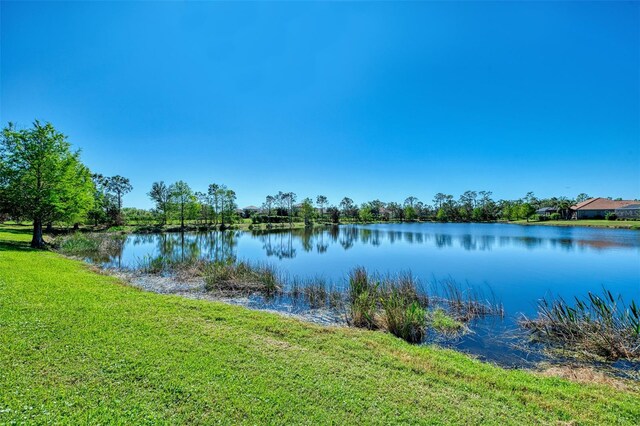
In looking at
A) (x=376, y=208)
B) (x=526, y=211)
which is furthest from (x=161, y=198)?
(x=526, y=211)

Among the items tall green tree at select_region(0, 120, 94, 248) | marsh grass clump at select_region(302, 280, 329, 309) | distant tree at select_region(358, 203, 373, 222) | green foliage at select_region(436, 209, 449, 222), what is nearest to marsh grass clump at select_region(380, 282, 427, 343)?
marsh grass clump at select_region(302, 280, 329, 309)

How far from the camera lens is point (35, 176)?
60.4 feet

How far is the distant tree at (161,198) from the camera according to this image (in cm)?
5259

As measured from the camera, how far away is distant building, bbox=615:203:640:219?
207 feet

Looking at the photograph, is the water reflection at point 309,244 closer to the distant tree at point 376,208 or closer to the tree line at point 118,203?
the tree line at point 118,203

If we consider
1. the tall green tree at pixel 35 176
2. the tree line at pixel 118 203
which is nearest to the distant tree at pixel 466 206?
the tree line at pixel 118 203

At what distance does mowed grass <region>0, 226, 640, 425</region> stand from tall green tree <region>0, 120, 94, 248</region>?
52.0 ft

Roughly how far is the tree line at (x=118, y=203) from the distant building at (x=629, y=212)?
1055 cm

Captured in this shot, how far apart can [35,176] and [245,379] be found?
22841mm

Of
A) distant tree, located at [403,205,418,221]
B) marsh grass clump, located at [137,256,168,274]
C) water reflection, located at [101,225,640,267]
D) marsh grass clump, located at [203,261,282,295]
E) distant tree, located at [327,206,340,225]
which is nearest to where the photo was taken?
marsh grass clump, located at [203,261,282,295]

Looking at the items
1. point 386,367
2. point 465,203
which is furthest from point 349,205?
point 386,367

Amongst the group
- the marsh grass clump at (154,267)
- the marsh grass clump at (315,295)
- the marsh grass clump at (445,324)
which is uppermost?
the marsh grass clump at (154,267)

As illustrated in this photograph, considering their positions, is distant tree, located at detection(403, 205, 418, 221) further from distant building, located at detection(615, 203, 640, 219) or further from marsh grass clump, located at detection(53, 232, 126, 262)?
marsh grass clump, located at detection(53, 232, 126, 262)

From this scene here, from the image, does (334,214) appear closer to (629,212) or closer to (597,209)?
(597,209)
